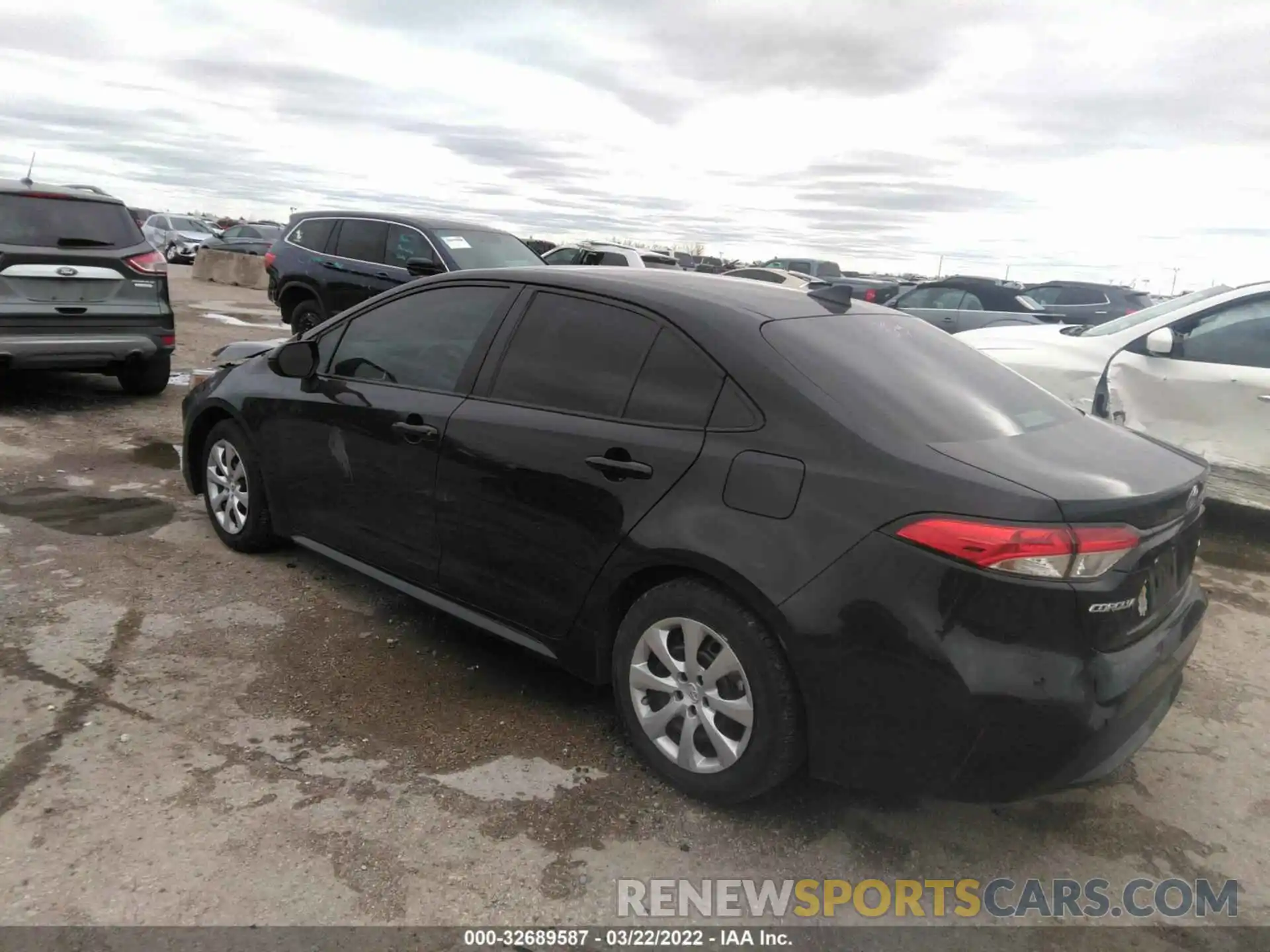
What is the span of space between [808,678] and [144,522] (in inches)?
161

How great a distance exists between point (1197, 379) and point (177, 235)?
3342 centimetres

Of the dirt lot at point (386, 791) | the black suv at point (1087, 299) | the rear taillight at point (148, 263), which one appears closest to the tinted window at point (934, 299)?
the black suv at point (1087, 299)

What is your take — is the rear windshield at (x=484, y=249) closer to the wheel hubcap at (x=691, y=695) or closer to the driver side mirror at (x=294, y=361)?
the driver side mirror at (x=294, y=361)

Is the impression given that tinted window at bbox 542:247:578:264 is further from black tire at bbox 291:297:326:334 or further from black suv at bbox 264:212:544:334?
black tire at bbox 291:297:326:334

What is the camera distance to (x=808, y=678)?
2.53m

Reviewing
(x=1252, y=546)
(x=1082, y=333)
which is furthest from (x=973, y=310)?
(x=1252, y=546)

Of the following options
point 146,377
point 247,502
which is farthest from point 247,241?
point 247,502

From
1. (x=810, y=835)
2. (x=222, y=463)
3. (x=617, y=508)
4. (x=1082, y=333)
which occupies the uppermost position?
(x=1082, y=333)

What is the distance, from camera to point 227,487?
4676 mm

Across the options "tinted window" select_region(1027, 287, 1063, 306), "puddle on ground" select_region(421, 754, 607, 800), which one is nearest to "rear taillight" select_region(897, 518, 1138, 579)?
"puddle on ground" select_region(421, 754, 607, 800)

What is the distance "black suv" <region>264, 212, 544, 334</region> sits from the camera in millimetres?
9562

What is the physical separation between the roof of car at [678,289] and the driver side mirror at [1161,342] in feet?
10.3

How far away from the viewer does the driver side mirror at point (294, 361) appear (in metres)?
4.08

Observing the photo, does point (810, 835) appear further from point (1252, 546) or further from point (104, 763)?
point (1252, 546)
